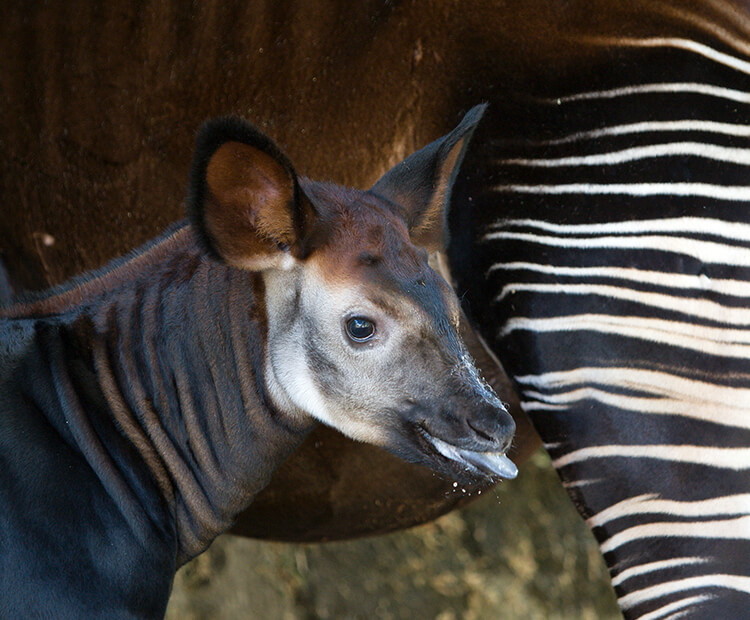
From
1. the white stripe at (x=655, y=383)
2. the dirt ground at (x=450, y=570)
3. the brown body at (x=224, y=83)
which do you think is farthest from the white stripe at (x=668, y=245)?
the dirt ground at (x=450, y=570)

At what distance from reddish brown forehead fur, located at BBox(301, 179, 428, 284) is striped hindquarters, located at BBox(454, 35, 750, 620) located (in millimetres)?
575

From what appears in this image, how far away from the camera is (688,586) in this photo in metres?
2.94

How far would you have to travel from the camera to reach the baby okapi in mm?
2408

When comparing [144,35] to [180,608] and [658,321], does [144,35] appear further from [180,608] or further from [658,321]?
[180,608]

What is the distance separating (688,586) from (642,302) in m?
0.89

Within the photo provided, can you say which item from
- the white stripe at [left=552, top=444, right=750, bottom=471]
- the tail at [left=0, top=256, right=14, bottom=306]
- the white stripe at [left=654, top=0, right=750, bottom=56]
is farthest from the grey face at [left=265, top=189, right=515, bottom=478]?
the tail at [left=0, top=256, right=14, bottom=306]

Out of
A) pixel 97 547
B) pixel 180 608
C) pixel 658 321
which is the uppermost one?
pixel 658 321

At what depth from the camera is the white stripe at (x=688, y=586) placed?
289cm

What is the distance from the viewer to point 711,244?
2.87 meters

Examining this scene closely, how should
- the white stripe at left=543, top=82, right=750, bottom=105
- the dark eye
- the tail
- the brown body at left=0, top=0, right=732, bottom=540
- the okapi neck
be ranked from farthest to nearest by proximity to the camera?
1. the tail
2. the brown body at left=0, top=0, right=732, bottom=540
3. the white stripe at left=543, top=82, right=750, bottom=105
4. the okapi neck
5. the dark eye

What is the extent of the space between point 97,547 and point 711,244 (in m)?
1.95

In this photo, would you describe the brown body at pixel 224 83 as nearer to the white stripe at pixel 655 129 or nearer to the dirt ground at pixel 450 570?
the white stripe at pixel 655 129

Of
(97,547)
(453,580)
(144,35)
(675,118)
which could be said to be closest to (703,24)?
(675,118)

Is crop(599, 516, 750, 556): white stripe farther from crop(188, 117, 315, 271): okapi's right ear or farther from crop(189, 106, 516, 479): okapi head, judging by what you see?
crop(188, 117, 315, 271): okapi's right ear
